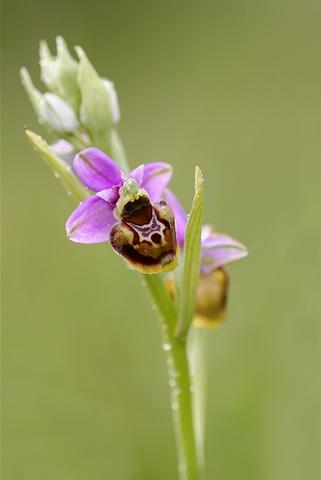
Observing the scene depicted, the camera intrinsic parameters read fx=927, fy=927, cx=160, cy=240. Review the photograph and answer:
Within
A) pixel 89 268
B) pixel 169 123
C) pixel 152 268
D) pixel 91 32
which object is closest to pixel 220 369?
pixel 89 268

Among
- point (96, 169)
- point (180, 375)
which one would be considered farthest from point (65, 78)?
point (180, 375)

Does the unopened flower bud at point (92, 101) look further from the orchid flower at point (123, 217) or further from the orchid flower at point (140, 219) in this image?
the orchid flower at point (123, 217)

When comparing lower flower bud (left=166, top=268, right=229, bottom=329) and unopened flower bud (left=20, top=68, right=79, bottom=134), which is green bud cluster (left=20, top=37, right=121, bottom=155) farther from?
lower flower bud (left=166, top=268, right=229, bottom=329)

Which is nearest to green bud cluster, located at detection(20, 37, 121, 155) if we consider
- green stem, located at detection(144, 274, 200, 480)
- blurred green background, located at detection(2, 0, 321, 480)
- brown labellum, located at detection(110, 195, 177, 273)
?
A: brown labellum, located at detection(110, 195, 177, 273)

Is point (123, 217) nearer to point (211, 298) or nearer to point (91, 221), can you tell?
point (91, 221)

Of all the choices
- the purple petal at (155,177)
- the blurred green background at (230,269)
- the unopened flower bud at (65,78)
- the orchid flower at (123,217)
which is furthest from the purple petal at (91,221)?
the blurred green background at (230,269)

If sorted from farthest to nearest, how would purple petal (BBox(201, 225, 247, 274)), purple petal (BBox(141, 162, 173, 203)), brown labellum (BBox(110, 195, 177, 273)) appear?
purple petal (BBox(201, 225, 247, 274)), purple petal (BBox(141, 162, 173, 203)), brown labellum (BBox(110, 195, 177, 273))
